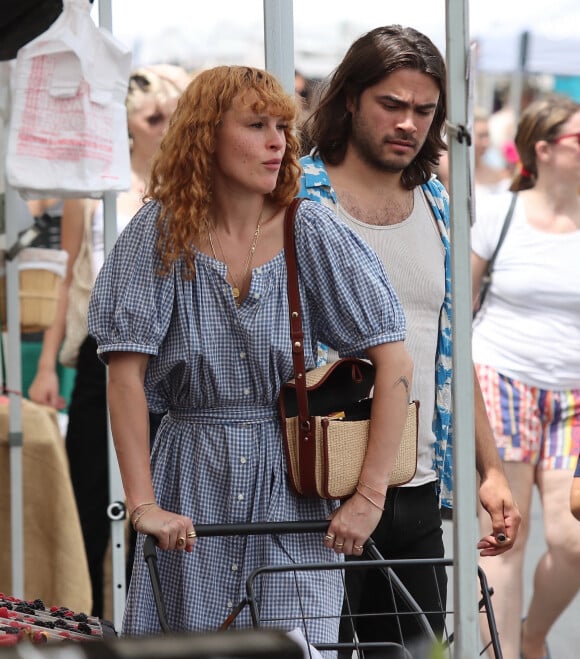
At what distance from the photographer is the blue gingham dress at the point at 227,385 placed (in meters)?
2.64

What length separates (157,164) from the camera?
9.25ft

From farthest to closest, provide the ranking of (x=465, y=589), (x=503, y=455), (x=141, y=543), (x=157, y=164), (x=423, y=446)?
(x=503, y=455)
(x=423, y=446)
(x=157, y=164)
(x=141, y=543)
(x=465, y=589)

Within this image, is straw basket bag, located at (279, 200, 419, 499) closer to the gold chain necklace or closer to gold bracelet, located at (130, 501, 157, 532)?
the gold chain necklace

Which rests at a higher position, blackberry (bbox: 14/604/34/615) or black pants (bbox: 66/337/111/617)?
blackberry (bbox: 14/604/34/615)

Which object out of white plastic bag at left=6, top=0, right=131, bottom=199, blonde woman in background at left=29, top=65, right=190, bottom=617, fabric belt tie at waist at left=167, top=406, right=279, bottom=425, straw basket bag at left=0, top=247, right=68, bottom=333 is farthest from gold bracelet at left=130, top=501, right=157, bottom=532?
blonde woman in background at left=29, top=65, right=190, bottom=617

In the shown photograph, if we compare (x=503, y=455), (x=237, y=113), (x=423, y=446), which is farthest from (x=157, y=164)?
(x=503, y=455)

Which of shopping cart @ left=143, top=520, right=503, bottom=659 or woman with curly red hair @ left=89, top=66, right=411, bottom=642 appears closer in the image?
shopping cart @ left=143, top=520, right=503, bottom=659

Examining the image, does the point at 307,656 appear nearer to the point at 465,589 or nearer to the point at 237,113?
the point at 465,589

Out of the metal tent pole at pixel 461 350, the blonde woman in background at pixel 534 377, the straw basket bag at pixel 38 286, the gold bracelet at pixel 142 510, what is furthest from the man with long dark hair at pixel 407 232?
the straw basket bag at pixel 38 286

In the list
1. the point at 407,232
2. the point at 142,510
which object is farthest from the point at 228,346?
the point at 407,232

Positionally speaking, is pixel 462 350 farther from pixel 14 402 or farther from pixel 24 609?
pixel 14 402

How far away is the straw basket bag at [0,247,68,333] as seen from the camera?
203 inches

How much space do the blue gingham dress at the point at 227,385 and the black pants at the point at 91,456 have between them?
108 inches

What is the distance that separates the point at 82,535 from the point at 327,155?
2756mm
